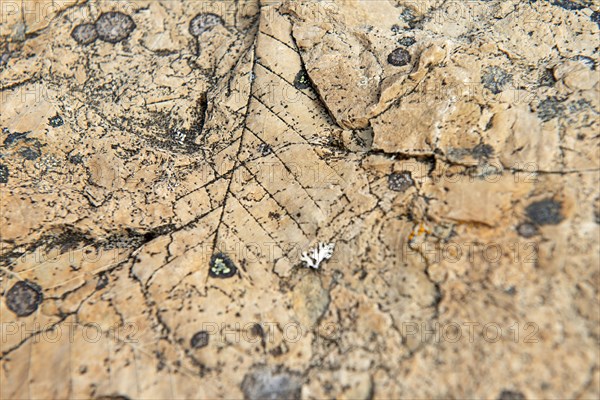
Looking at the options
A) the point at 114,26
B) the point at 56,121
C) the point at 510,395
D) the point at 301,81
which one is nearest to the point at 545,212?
the point at 510,395

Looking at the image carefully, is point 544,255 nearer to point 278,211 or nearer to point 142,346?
point 278,211

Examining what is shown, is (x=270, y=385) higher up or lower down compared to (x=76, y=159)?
lower down

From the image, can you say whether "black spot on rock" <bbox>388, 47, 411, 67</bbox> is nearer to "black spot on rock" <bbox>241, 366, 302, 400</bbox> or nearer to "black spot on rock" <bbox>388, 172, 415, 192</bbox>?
"black spot on rock" <bbox>388, 172, 415, 192</bbox>

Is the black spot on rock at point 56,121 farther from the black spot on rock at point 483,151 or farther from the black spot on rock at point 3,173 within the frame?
the black spot on rock at point 483,151

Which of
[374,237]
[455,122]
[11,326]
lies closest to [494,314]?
[374,237]

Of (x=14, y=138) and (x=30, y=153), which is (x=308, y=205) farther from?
(x=14, y=138)

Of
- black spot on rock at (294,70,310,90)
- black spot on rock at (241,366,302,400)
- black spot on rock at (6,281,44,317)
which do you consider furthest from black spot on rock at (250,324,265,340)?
black spot on rock at (294,70,310,90)
